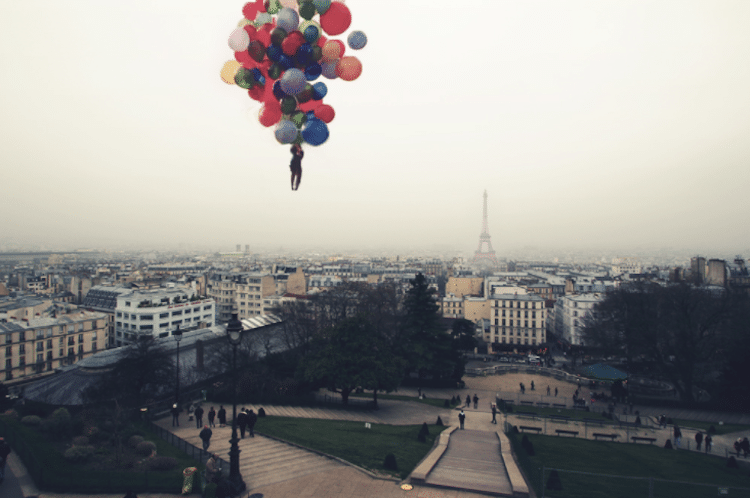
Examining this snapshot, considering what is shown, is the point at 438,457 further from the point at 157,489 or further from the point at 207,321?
the point at 207,321

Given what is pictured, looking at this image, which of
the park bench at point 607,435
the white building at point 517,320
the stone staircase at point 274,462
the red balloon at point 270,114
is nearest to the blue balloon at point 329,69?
the red balloon at point 270,114

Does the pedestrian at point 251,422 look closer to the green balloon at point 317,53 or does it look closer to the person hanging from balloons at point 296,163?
the person hanging from balloons at point 296,163

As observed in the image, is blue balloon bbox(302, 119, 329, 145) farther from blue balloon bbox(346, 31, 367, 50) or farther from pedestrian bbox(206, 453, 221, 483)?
pedestrian bbox(206, 453, 221, 483)

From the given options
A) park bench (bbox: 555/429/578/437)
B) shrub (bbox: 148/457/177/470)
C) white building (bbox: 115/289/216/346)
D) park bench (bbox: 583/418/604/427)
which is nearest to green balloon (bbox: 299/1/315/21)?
shrub (bbox: 148/457/177/470)

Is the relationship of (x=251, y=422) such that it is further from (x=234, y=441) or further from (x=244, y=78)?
(x=244, y=78)

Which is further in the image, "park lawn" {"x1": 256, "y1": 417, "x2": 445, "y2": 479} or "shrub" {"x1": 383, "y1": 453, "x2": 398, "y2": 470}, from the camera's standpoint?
"park lawn" {"x1": 256, "y1": 417, "x2": 445, "y2": 479}

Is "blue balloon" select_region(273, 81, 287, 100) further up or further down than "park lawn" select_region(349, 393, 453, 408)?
further up
